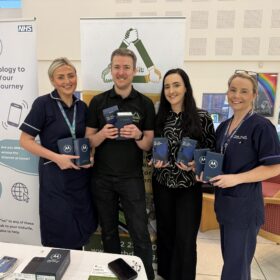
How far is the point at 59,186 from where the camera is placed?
6.13ft

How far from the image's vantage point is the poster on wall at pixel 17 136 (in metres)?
2.17

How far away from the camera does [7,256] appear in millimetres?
1203

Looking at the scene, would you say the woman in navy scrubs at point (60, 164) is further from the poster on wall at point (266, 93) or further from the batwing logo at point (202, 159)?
the poster on wall at point (266, 93)

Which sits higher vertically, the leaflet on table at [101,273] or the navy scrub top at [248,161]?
the navy scrub top at [248,161]

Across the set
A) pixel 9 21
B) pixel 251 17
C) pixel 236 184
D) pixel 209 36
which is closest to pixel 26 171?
pixel 9 21

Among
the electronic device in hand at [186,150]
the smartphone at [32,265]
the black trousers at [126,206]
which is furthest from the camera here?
the black trousers at [126,206]

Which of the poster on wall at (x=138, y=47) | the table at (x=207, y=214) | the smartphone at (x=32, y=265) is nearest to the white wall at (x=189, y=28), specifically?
the table at (x=207, y=214)

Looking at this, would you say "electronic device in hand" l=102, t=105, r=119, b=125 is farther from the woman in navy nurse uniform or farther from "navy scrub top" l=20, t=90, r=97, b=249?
the woman in navy nurse uniform

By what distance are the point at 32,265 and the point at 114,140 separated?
0.93 meters

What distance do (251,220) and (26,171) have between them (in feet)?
5.82

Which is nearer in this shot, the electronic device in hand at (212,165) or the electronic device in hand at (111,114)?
the electronic device in hand at (212,165)

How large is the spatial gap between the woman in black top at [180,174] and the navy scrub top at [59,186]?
1.68 feet

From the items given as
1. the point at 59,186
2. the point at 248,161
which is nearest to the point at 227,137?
the point at 248,161

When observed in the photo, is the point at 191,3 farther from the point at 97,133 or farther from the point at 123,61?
the point at 97,133
